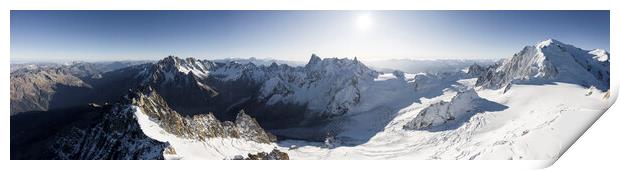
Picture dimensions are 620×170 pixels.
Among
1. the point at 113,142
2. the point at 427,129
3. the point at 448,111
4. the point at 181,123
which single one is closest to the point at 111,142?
the point at 113,142

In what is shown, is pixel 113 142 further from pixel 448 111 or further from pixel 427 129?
pixel 448 111

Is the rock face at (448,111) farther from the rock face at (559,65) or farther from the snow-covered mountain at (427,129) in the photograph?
the rock face at (559,65)

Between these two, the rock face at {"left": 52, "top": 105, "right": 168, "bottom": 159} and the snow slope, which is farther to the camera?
the snow slope

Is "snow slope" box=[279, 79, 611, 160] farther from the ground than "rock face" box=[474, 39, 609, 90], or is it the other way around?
"rock face" box=[474, 39, 609, 90]

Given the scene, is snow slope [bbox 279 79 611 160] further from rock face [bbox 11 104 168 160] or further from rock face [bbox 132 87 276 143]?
rock face [bbox 11 104 168 160]

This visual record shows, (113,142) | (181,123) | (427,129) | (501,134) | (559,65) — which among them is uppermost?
(559,65)

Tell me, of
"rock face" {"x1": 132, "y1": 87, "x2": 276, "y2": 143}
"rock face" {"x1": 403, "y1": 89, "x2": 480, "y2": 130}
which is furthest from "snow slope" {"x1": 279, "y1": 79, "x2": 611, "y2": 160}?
"rock face" {"x1": 132, "y1": 87, "x2": 276, "y2": 143}
